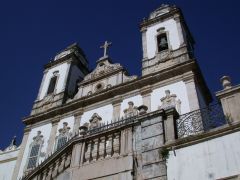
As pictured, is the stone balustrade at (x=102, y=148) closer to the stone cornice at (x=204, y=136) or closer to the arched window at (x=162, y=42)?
the stone cornice at (x=204, y=136)

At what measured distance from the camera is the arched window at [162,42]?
18.8 m

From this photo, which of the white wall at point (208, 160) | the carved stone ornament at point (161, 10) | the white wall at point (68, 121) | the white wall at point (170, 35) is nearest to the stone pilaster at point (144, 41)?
the white wall at point (170, 35)

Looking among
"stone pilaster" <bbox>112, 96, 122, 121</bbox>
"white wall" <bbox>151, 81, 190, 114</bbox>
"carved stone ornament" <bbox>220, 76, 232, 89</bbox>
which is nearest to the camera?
"carved stone ornament" <bbox>220, 76, 232, 89</bbox>

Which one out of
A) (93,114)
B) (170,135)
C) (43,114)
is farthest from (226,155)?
(43,114)

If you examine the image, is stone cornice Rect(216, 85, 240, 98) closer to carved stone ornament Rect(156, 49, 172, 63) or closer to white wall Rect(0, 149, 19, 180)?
carved stone ornament Rect(156, 49, 172, 63)

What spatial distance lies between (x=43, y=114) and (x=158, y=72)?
7261 mm

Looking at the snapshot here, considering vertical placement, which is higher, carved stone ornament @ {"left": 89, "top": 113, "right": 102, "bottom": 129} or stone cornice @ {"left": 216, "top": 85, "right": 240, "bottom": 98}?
carved stone ornament @ {"left": 89, "top": 113, "right": 102, "bottom": 129}

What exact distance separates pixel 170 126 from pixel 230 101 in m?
1.43

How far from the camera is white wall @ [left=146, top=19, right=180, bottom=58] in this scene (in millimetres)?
18297

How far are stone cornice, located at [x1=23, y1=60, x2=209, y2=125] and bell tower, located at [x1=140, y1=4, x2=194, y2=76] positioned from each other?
0.73m

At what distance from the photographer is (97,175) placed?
7258 millimetres

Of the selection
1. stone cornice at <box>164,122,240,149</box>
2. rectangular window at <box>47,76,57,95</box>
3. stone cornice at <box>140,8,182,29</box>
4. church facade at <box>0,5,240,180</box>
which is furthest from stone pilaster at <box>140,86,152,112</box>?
stone cornice at <box>164,122,240,149</box>

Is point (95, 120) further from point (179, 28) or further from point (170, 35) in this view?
point (179, 28)

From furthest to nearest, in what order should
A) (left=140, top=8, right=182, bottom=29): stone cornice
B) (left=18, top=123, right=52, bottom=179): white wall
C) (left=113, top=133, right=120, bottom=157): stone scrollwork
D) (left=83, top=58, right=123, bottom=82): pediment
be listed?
1. (left=140, top=8, right=182, bottom=29): stone cornice
2. (left=83, top=58, right=123, bottom=82): pediment
3. (left=18, top=123, right=52, bottom=179): white wall
4. (left=113, top=133, right=120, bottom=157): stone scrollwork
